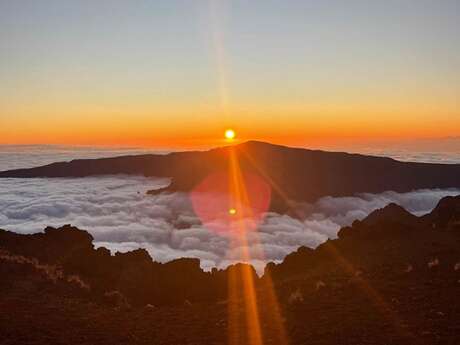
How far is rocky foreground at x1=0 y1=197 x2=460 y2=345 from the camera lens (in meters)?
12.0

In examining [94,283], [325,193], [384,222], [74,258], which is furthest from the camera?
[325,193]

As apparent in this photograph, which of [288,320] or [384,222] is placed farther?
[384,222]

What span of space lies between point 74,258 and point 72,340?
1156cm

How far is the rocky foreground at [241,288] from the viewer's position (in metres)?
12.0

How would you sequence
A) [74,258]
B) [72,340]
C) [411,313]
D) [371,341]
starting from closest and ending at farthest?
[371,341] < [72,340] < [411,313] < [74,258]

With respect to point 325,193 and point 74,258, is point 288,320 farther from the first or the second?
point 325,193

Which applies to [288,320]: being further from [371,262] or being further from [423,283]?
[371,262]

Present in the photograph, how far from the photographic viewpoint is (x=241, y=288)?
20.2 m

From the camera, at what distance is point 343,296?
14.6 metres

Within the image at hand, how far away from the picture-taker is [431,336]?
11.2 m

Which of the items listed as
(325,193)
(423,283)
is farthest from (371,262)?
(325,193)

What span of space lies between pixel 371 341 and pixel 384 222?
48.3 ft

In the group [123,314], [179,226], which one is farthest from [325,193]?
[123,314]

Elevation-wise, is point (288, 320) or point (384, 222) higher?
point (384, 222)
